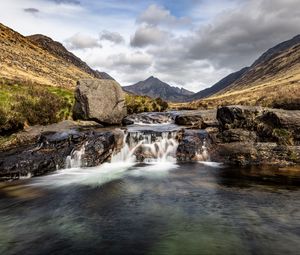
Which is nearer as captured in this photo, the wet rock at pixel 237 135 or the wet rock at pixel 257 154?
the wet rock at pixel 257 154

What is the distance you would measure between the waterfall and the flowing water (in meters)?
2.88

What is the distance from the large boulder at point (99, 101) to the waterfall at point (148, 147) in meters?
6.59

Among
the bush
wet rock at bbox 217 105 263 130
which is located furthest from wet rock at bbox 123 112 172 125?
wet rock at bbox 217 105 263 130

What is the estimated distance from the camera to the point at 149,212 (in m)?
14.5

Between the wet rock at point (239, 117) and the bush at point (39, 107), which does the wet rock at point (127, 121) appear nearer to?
the bush at point (39, 107)

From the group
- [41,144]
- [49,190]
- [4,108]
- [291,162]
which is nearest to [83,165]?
[41,144]

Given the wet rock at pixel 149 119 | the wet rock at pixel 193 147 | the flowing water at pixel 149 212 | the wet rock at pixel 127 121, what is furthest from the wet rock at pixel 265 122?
the wet rock at pixel 149 119

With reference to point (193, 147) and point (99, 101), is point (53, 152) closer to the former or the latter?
point (193, 147)

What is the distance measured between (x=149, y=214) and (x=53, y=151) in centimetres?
1173

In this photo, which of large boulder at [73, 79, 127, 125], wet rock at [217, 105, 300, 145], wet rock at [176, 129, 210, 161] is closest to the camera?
wet rock at [217, 105, 300, 145]

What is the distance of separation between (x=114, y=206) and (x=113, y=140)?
11.4m

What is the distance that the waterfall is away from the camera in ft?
87.2

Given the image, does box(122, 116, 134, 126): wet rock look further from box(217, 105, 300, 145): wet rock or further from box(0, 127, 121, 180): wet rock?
box(217, 105, 300, 145): wet rock

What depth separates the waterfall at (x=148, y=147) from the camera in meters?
26.6
